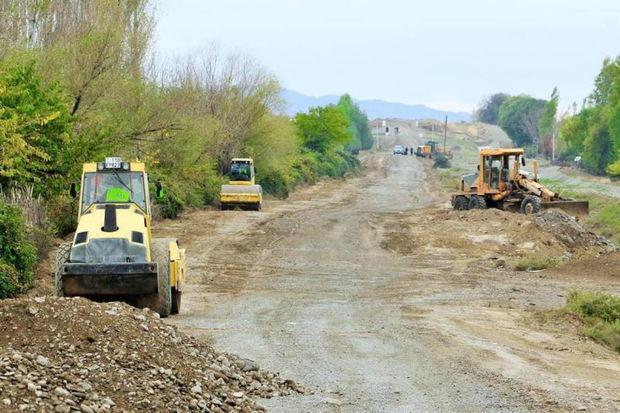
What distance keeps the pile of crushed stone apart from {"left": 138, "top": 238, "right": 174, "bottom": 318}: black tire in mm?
2862

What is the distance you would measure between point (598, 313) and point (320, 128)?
73.1 m

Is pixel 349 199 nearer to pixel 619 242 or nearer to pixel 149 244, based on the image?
pixel 619 242

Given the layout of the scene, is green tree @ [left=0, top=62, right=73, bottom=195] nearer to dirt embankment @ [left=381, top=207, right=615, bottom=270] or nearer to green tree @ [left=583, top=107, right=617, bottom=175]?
dirt embankment @ [left=381, top=207, right=615, bottom=270]

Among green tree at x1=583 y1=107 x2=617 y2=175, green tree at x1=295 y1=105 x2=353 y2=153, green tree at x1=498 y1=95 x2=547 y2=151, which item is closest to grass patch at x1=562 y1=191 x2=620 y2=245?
green tree at x1=295 y1=105 x2=353 y2=153

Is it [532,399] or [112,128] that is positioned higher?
[112,128]

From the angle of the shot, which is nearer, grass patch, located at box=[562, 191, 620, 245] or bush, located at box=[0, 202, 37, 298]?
bush, located at box=[0, 202, 37, 298]

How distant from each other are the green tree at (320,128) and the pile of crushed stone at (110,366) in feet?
256

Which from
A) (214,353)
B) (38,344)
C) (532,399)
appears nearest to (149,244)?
(214,353)

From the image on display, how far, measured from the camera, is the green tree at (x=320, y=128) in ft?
297

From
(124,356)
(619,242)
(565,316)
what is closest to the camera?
(124,356)

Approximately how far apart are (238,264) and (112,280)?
11.8 metres

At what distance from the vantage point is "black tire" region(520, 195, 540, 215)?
38653mm

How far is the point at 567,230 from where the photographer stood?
34750 mm

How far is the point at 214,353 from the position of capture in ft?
39.6
